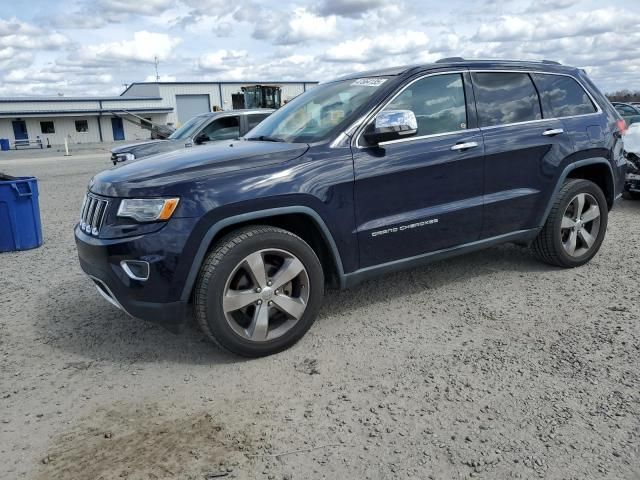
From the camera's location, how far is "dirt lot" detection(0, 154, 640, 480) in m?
2.47

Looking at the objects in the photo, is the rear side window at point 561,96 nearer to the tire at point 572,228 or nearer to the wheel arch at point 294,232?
the tire at point 572,228

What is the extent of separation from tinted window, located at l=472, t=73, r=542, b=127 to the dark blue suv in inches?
0.5

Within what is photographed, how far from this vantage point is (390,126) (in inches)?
144

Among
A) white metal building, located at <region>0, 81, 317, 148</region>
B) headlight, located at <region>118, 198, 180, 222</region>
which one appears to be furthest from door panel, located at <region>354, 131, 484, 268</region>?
white metal building, located at <region>0, 81, 317, 148</region>

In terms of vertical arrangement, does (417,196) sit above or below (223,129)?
below

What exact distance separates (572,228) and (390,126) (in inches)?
93.5

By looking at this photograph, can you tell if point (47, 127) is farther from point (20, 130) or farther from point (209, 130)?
point (209, 130)

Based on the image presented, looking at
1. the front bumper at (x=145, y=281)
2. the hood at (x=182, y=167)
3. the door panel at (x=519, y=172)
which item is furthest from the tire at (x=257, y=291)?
the door panel at (x=519, y=172)

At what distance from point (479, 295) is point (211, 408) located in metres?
2.55

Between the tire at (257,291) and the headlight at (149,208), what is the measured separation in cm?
38

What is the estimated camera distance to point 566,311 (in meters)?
4.07

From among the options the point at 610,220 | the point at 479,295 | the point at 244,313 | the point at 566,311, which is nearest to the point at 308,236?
the point at 244,313

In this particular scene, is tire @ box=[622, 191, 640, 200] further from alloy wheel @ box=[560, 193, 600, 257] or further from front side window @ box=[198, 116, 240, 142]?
front side window @ box=[198, 116, 240, 142]

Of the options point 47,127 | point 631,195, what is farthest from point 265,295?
point 47,127
